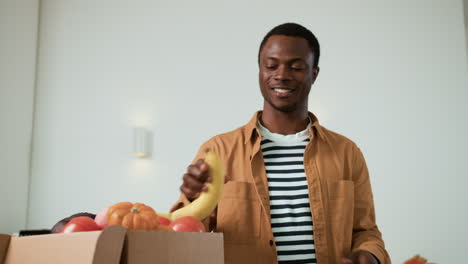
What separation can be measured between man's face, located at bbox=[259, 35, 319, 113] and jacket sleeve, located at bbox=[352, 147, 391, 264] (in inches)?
10.7

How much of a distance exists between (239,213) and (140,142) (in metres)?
2.38

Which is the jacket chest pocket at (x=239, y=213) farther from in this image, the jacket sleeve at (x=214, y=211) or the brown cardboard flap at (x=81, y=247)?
the brown cardboard flap at (x=81, y=247)

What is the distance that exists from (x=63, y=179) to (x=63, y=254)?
10.3ft

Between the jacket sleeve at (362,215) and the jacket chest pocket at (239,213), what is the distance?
31 cm

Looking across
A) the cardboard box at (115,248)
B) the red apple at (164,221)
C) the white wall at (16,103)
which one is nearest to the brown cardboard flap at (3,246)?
the cardboard box at (115,248)

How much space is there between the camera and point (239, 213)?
1599 mm

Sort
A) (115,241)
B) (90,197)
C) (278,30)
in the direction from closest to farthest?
1. (115,241)
2. (278,30)
3. (90,197)

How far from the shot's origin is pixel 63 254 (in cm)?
88

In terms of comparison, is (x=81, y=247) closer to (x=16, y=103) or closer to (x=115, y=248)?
(x=115, y=248)

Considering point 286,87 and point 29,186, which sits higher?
point 286,87

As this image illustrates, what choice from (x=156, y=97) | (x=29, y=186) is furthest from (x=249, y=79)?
(x=29, y=186)

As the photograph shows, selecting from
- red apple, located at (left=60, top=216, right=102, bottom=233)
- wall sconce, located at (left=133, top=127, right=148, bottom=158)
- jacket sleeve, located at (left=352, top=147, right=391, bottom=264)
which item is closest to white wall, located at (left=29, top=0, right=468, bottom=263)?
wall sconce, located at (left=133, top=127, right=148, bottom=158)

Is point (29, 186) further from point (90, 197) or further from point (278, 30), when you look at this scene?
point (278, 30)

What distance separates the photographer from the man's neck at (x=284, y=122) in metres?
1.74
